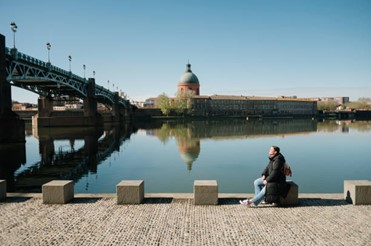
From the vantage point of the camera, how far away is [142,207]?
32.9ft

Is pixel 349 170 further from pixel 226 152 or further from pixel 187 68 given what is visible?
pixel 187 68

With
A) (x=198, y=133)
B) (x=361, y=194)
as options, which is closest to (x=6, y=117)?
(x=198, y=133)

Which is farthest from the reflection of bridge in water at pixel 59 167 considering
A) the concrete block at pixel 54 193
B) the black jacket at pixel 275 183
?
the black jacket at pixel 275 183

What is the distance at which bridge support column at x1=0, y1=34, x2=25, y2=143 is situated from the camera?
113 ft

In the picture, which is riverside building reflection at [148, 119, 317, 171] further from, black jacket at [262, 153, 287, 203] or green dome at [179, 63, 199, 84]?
green dome at [179, 63, 199, 84]

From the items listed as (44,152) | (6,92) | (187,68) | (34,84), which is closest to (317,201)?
(44,152)

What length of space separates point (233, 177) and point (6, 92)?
28337 millimetres

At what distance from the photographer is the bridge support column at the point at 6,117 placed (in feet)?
113

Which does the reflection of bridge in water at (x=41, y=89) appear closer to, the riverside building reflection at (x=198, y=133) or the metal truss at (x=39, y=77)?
the metal truss at (x=39, y=77)

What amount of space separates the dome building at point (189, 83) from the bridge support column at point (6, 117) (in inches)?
4830

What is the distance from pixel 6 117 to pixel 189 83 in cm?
12640

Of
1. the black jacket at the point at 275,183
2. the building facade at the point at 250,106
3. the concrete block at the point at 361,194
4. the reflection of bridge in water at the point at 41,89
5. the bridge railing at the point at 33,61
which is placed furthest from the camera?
the building facade at the point at 250,106

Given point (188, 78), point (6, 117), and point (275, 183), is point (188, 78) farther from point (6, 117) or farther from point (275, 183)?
point (275, 183)

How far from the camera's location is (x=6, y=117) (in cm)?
3469
